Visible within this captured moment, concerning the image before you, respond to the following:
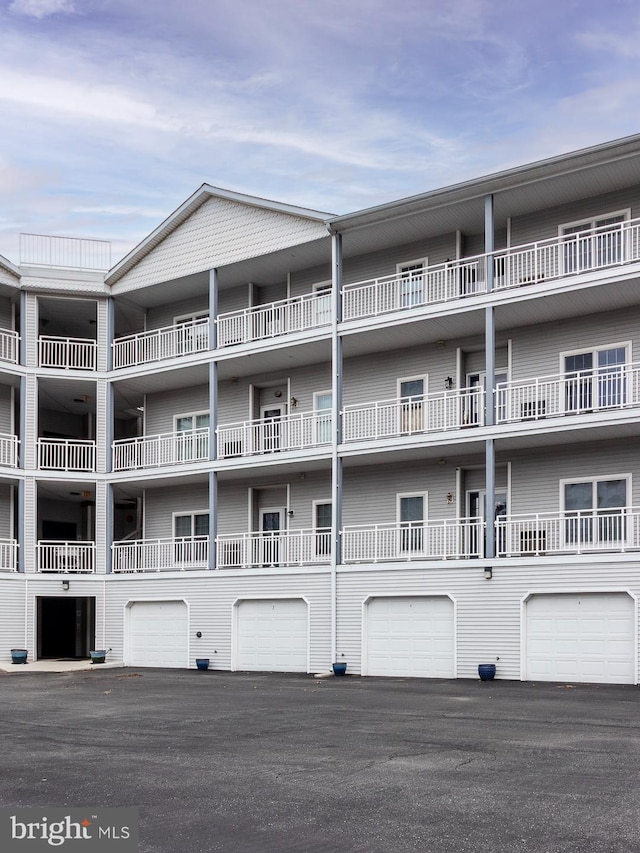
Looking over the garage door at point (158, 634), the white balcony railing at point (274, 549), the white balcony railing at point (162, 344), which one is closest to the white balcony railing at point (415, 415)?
the white balcony railing at point (274, 549)

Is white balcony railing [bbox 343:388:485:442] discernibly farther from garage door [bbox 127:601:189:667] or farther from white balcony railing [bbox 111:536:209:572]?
garage door [bbox 127:601:189:667]

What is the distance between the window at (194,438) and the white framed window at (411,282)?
7628mm

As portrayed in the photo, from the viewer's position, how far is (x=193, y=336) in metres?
33.5

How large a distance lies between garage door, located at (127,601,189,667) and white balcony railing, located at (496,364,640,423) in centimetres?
1185

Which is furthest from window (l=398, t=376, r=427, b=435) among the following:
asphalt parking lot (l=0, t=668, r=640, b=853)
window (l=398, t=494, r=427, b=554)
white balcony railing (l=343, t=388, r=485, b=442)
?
asphalt parking lot (l=0, t=668, r=640, b=853)

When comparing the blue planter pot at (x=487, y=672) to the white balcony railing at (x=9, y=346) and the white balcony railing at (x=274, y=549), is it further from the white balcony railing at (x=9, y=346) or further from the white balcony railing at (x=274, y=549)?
the white balcony railing at (x=9, y=346)

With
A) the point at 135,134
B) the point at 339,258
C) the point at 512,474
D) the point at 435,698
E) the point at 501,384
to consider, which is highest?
the point at 135,134

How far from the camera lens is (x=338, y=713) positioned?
57.8ft

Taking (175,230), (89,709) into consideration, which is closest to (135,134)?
(175,230)

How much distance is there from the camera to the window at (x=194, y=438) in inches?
1291

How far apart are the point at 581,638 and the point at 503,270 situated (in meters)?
9.94

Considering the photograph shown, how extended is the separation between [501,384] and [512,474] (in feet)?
8.04

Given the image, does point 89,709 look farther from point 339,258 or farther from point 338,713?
point 339,258

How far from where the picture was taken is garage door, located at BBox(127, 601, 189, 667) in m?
31.7
